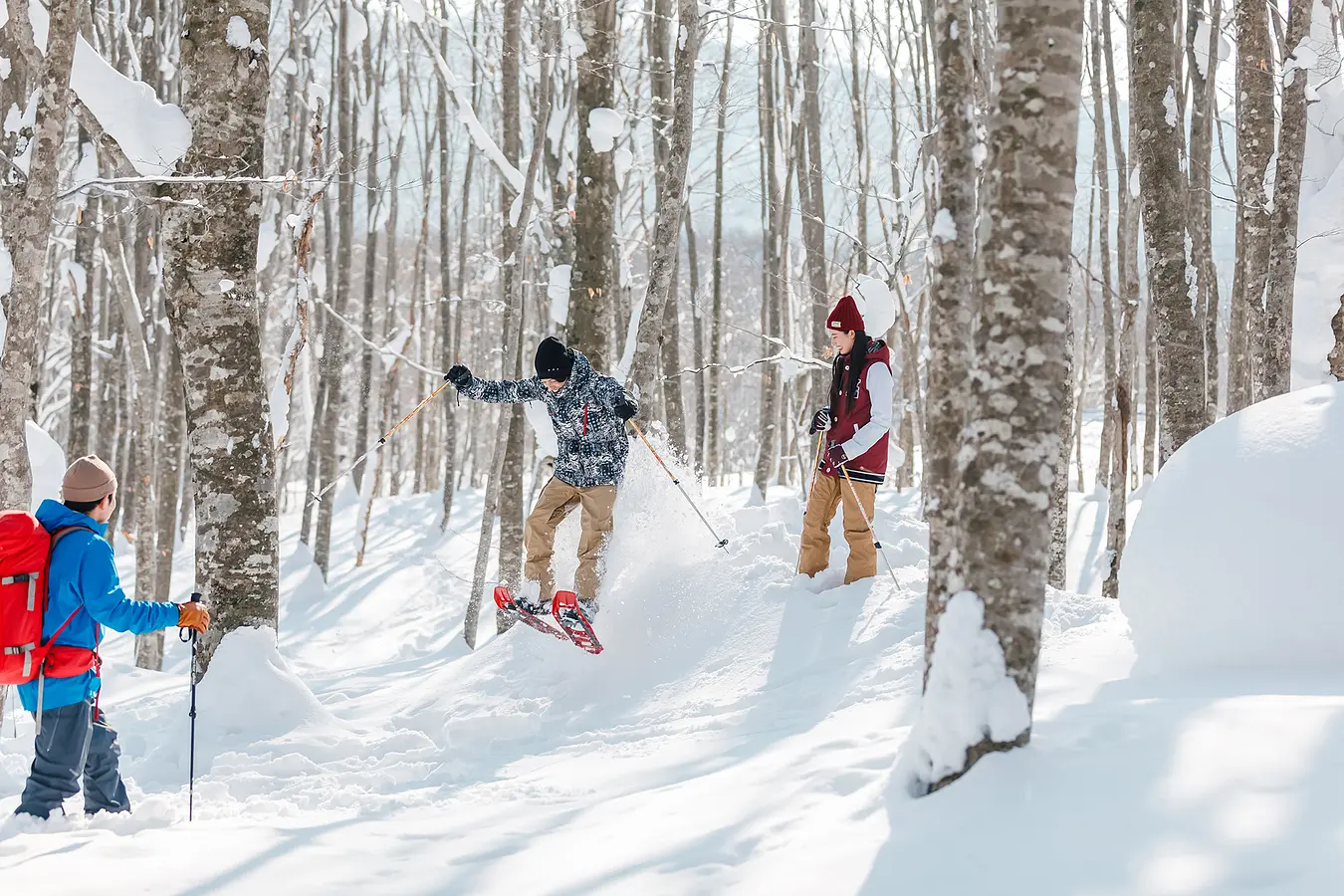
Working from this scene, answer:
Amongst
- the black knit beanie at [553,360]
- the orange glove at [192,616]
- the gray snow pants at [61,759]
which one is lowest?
the gray snow pants at [61,759]

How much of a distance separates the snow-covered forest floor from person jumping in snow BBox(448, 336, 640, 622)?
298 millimetres

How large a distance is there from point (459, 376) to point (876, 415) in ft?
9.21

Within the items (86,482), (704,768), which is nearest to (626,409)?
(704,768)

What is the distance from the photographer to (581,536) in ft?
22.4

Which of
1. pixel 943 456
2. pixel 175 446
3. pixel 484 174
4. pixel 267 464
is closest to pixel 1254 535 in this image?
pixel 943 456

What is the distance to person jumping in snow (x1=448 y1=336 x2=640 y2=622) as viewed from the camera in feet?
22.1

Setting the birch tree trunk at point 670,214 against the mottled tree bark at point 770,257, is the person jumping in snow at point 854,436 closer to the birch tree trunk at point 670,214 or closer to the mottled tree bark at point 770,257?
the birch tree trunk at point 670,214

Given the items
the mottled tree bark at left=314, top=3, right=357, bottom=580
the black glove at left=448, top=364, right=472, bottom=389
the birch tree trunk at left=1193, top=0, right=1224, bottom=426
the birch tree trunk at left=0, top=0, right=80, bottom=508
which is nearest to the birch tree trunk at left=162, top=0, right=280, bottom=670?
the birch tree trunk at left=0, top=0, right=80, bottom=508

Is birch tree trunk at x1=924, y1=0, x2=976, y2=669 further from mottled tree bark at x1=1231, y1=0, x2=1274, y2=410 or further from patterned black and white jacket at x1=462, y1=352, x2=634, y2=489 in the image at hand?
mottled tree bark at x1=1231, y1=0, x2=1274, y2=410

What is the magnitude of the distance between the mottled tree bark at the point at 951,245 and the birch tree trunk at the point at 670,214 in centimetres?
345

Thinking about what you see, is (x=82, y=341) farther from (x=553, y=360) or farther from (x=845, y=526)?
(x=845, y=526)

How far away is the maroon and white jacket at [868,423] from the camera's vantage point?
6.41 metres

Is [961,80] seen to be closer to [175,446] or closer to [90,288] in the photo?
[175,446]

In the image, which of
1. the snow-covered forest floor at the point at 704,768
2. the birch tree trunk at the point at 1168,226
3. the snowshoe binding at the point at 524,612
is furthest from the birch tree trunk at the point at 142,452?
the birch tree trunk at the point at 1168,226
